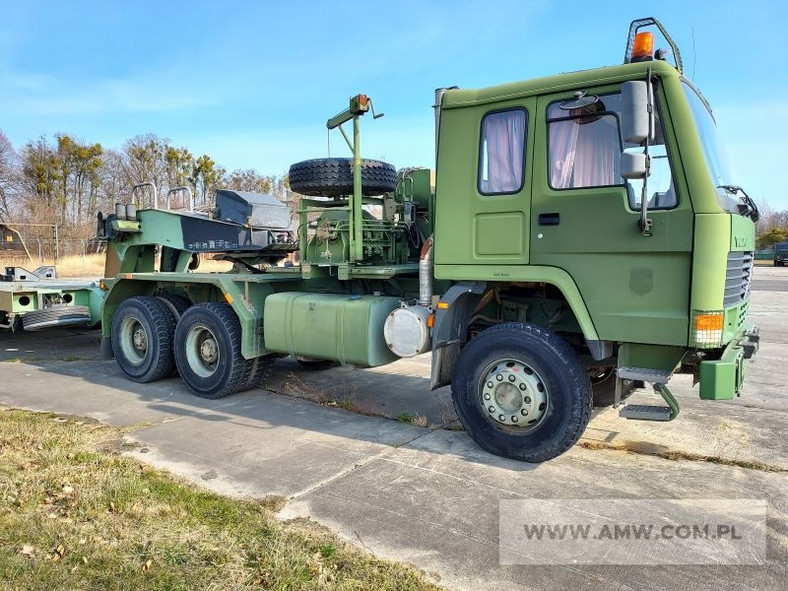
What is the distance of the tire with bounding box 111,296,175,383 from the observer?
7.38m

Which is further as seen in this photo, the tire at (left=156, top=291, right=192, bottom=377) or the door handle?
the tire at (left=156, top=291, right=192, bottom=377)

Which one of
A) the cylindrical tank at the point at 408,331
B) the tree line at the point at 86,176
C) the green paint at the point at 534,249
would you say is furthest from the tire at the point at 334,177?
the tree line at the point at 86,176

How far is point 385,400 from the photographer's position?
663 cm

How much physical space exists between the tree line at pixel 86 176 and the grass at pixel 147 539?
36.0 meters

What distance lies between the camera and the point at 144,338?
7.67 m

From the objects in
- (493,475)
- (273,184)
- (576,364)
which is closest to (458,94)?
(576,364)

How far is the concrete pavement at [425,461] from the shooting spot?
3258 millimetres

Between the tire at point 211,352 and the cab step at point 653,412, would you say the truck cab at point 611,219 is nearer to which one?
the cab step at point 653,412

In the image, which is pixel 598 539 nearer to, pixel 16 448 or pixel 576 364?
pixel 576 364

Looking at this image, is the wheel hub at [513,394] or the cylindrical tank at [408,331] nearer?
the wheel hub at [513,394]

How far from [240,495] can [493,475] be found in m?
1.84

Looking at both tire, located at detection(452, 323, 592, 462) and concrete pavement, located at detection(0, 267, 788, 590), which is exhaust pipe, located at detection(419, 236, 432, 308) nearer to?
tire, located at detection(452, 323, 592, 462)

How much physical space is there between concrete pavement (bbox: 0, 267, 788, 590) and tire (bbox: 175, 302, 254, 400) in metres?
0.20

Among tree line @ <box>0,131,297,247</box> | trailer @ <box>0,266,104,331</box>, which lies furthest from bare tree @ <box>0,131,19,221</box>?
trailer @ <box>0,266,104,331</box>
